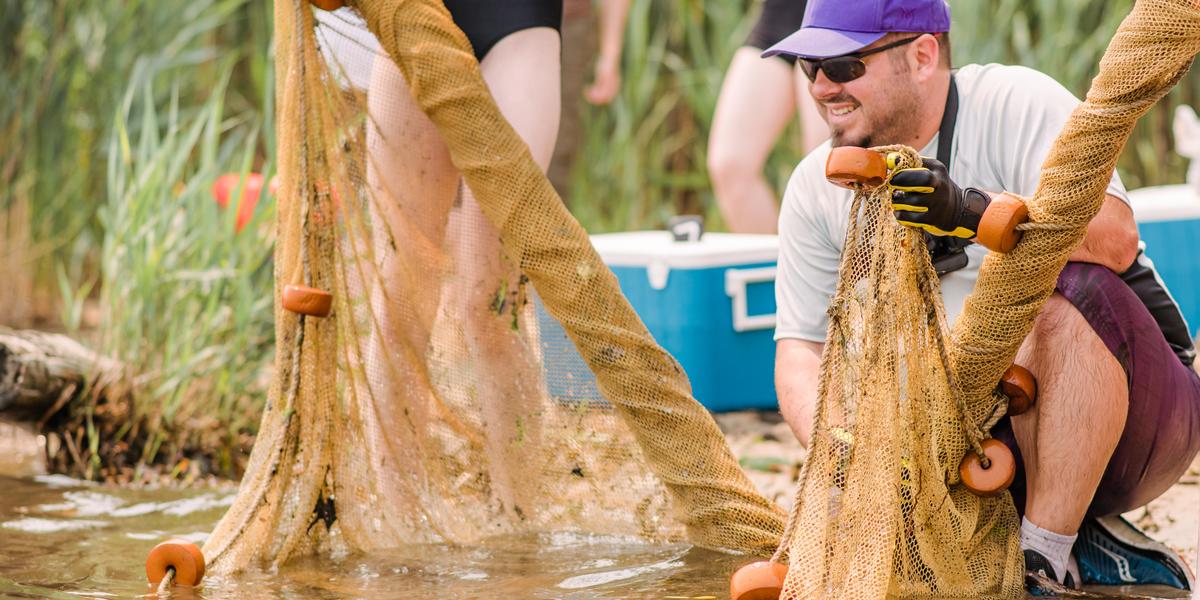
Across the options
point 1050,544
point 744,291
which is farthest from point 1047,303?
point 744,291

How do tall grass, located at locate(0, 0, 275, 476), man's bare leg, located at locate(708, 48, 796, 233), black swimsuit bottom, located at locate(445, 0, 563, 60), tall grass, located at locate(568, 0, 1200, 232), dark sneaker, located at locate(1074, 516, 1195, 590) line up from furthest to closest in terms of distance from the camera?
tall grass, located at locate(568, 0, 1200, 232)
man's bare leg, located at locate(708, 48, 796, 233)
tall grass, located at locate(0, 0, 275, 476)
black swimsuit bottom, located at locate(445, 0, 563, 60)
dark sneaker, located at locate(1074, 516, 1195, 590)

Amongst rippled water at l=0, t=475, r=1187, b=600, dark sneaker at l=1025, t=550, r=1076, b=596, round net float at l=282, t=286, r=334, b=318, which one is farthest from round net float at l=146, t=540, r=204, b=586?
dark sneaker at l=1025, t=550, r=1076, b=596

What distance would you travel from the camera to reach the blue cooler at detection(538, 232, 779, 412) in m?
4.30

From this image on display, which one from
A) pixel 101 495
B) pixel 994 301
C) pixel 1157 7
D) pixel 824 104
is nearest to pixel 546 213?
pixel 824 104

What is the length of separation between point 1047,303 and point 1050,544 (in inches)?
16.3

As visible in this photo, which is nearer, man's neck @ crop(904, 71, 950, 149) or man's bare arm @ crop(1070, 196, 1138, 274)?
man's bare arm @ crop(1070, 196, 1138, 274)

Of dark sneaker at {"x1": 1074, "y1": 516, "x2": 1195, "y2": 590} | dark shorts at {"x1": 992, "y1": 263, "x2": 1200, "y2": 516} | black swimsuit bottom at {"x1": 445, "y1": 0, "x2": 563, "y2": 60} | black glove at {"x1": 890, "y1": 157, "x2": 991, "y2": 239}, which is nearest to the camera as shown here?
black glove at {"x1": 890, "y1": 157, "x2": 991, "y2": 239}

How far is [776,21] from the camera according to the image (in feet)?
15.0

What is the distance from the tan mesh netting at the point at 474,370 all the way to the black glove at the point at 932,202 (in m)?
0.10

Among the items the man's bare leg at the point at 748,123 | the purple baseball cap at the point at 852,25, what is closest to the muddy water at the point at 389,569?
the purple baseball cap at the point at 852,25

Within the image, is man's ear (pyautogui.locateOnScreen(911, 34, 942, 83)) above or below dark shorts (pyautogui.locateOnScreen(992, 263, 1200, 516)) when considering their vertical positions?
above

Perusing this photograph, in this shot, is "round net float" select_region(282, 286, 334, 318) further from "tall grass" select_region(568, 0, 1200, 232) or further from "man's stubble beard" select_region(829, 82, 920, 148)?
"tall grass" select_region(568, 0, 1200, 232)

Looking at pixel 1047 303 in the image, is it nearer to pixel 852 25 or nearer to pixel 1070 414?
pixel 1070 414

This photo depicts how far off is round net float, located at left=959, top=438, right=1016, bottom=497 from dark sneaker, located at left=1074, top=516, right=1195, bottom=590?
0.29 metres
